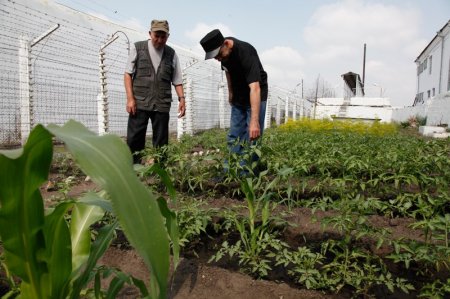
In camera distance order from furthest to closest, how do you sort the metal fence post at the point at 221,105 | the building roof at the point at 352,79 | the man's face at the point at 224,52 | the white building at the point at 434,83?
1. the building roof at the point at 352,79
2. the white building at the point at 434,83
3. the metal fence post at the point at 221,105
4. the man's face at the point at 224,52

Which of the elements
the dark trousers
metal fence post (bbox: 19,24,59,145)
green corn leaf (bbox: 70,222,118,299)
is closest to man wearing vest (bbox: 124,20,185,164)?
the dark trousers

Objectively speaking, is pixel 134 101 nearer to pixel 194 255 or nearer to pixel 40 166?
pixel 194 255

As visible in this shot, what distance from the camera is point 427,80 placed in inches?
1358

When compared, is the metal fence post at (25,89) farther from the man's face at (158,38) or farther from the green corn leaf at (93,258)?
the green corn leaf at (93,258)

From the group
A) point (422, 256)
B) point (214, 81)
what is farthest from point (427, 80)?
point (422, 256)

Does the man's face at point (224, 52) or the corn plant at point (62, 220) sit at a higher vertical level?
the man's face at point (224, 52)

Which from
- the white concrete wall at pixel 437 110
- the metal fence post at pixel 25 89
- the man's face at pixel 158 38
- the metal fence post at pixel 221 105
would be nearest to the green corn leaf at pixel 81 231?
the man's face at pixel 158 38

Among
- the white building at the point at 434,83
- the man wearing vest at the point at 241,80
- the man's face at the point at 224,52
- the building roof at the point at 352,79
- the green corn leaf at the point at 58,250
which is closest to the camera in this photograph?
the green corn leaf at the point at 58,250

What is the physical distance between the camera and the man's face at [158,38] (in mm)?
4188

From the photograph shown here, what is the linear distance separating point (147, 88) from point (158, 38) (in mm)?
588

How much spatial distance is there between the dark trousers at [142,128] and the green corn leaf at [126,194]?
3.53m

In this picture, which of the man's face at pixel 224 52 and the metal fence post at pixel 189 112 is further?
the metal fence post at pixel 189 112

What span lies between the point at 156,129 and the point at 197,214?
93.9 inches

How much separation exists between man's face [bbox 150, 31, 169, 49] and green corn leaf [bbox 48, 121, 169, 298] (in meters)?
3.71
